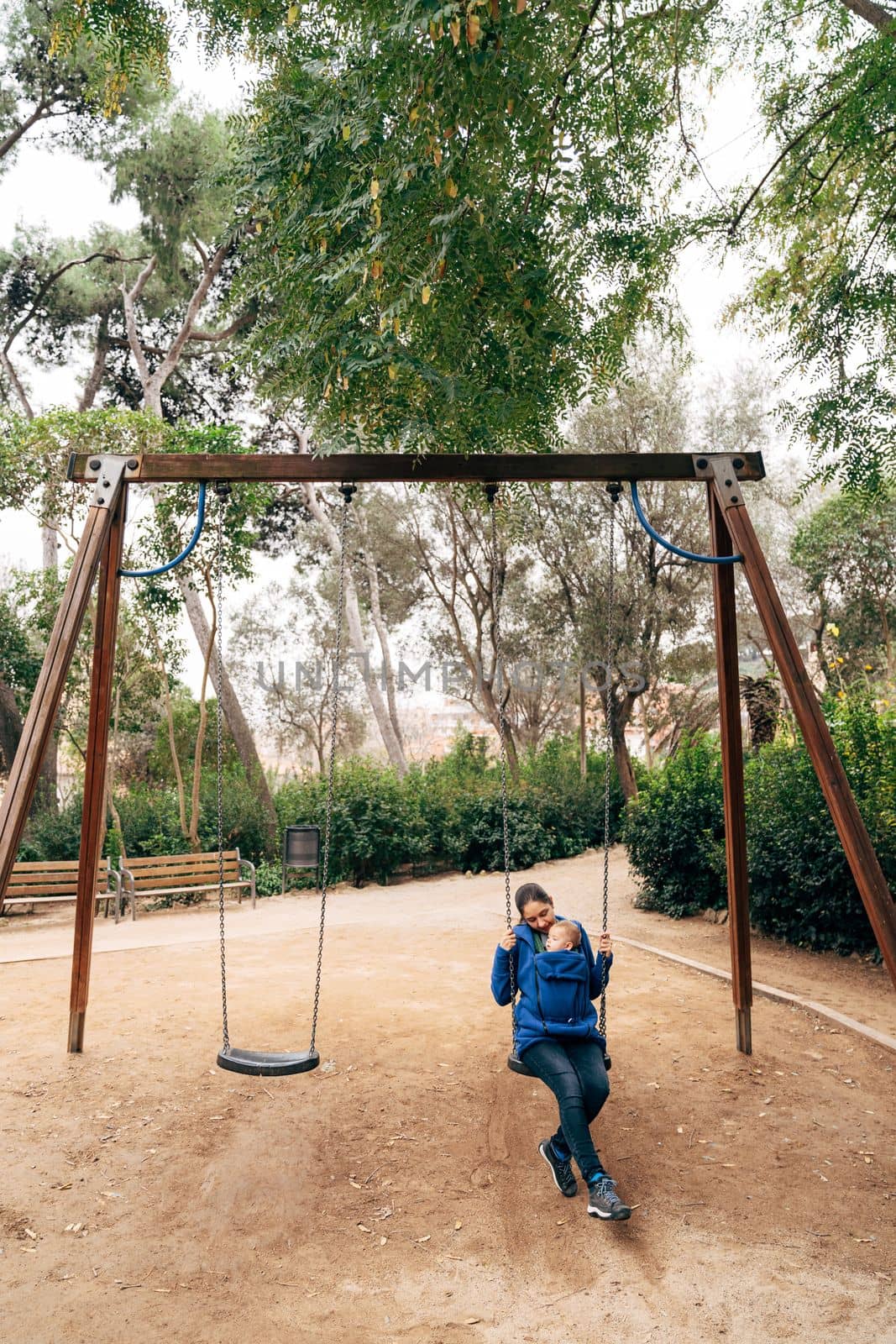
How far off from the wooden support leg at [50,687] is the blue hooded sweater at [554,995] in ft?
6.41

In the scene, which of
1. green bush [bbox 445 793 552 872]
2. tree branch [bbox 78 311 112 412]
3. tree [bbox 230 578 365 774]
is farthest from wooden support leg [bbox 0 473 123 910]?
tree [bbox 230 578 365 774]

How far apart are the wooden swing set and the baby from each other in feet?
3.57

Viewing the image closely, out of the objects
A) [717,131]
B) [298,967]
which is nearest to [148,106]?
[717,131]

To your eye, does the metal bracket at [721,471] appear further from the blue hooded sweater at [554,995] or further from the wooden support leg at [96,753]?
the wooden support leg at [96,753]

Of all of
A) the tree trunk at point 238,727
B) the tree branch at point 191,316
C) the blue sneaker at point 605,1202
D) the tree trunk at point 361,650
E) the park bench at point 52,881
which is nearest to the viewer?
the blue sneaker at point 605,1202

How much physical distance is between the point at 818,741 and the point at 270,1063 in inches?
103

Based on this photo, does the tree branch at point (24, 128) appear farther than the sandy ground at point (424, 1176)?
Yes

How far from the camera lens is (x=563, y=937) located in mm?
3971

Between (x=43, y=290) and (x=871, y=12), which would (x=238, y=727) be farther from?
(x=871, y=12)

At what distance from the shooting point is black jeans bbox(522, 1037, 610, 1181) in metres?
3.62

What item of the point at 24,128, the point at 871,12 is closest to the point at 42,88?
the point at 24,128

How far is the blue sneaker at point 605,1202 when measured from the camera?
11.3 feet

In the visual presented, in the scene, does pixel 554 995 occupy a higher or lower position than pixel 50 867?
lower

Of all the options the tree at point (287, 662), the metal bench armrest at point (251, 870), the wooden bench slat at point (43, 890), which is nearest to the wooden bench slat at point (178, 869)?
the metal bench armrest at point (251, 870)
